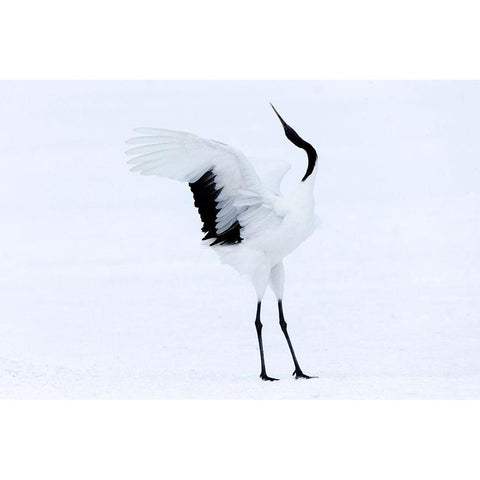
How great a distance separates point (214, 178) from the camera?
9164mm

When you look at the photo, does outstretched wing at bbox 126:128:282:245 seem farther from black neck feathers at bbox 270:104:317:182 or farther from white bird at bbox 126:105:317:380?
black neck feathers at bbox 270:104:317:182

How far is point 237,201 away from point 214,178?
0.27 metres

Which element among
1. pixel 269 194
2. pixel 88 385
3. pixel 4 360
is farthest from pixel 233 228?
pixel 4 360

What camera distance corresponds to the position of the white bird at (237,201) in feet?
29.5

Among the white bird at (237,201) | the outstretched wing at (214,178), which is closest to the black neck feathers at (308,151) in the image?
the white bird at (237,201)

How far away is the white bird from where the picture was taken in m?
8.98

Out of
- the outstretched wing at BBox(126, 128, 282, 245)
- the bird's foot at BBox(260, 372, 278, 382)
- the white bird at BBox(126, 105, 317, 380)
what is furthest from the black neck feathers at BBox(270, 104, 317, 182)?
the bird's foot at BBox(260, 372, 278, 382)

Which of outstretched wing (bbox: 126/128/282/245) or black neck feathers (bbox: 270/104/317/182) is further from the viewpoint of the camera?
black neck feathers (bbox: 270/104/317/182)

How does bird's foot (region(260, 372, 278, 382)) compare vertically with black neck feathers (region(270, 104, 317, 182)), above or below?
below

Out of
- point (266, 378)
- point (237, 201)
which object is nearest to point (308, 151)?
point (237, 201)

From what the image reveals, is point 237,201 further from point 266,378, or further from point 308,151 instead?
point 266,378

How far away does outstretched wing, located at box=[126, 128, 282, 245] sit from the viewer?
8953 mm

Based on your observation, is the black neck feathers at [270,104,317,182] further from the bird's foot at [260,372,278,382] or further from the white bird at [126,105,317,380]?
the bird's foot at [260,372,278,382]

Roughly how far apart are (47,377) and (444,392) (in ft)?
10.2
